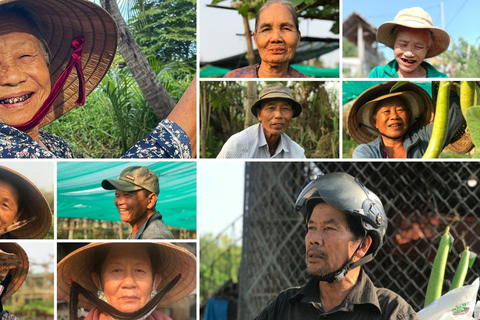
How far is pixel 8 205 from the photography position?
3074 millimetres

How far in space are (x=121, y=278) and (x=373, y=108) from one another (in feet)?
5.19

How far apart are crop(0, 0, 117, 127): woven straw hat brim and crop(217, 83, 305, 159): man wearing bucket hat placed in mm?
782

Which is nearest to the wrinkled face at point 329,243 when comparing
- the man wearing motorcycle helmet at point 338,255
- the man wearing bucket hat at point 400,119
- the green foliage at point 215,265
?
the man wearing motorcycle helmet at point 338,255

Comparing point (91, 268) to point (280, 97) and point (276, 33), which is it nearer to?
point (280, 97)

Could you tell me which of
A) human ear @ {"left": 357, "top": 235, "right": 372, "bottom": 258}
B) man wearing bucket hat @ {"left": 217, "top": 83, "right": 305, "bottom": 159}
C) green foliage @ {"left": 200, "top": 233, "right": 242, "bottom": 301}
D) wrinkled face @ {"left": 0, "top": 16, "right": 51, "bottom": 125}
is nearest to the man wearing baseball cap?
man wearing bucket hat @ {"left": 217, "top": 83, "right": 305, "bottom": 159}

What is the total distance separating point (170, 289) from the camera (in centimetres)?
315

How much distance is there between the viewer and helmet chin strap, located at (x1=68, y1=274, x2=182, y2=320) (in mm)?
3025

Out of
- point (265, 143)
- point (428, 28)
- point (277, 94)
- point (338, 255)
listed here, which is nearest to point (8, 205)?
point (265, 143)

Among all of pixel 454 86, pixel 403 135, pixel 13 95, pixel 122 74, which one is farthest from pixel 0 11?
pixel 454 86

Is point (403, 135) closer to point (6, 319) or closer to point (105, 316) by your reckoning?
point (105, 316)

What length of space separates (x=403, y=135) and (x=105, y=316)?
1.81 metres

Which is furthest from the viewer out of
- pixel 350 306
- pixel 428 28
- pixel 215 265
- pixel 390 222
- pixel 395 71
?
pixel 215 265

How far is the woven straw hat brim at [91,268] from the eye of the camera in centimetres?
310

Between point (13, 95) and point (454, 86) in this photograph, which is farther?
point (454, 86)
